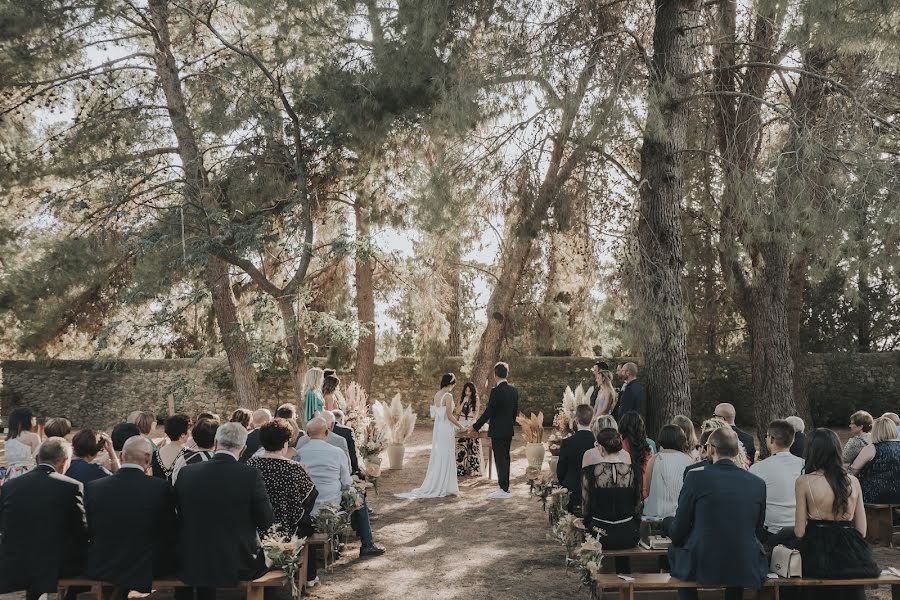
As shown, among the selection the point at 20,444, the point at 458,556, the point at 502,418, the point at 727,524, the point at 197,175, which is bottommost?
the point at 458,556

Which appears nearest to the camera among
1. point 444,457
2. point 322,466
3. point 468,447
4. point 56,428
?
point 56,428

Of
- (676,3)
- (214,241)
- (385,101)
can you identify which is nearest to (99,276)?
(214,241)

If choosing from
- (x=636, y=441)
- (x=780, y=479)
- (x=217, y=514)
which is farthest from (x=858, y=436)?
(x=217, y=514)

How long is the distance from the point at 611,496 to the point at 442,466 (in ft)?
15.5

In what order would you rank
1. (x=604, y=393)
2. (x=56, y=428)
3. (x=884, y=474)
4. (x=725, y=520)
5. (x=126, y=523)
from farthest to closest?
1. (x=604, y=393)
2. (x=884, y=474)
3. (x=56, y=428)
4. (x=126, y=523)
5. (x=725, y=520)

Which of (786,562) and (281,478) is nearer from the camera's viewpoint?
(786,562)

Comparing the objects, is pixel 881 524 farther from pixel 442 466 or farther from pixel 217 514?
pixel 217 514

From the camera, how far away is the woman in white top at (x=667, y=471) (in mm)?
6016

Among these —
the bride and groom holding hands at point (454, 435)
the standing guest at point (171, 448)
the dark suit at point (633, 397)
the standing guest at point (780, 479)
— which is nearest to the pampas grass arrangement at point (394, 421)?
the bride and groom holding hands at point (454, 435)

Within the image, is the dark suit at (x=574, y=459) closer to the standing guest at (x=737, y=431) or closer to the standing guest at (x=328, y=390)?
the standing guest at (x=737, y=431)

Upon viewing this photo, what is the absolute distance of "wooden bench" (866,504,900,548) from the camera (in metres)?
7.09

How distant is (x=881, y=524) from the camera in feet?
23.5

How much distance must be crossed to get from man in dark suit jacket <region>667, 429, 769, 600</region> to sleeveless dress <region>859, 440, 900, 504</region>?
306 cm

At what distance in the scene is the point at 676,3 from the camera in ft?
31.2
